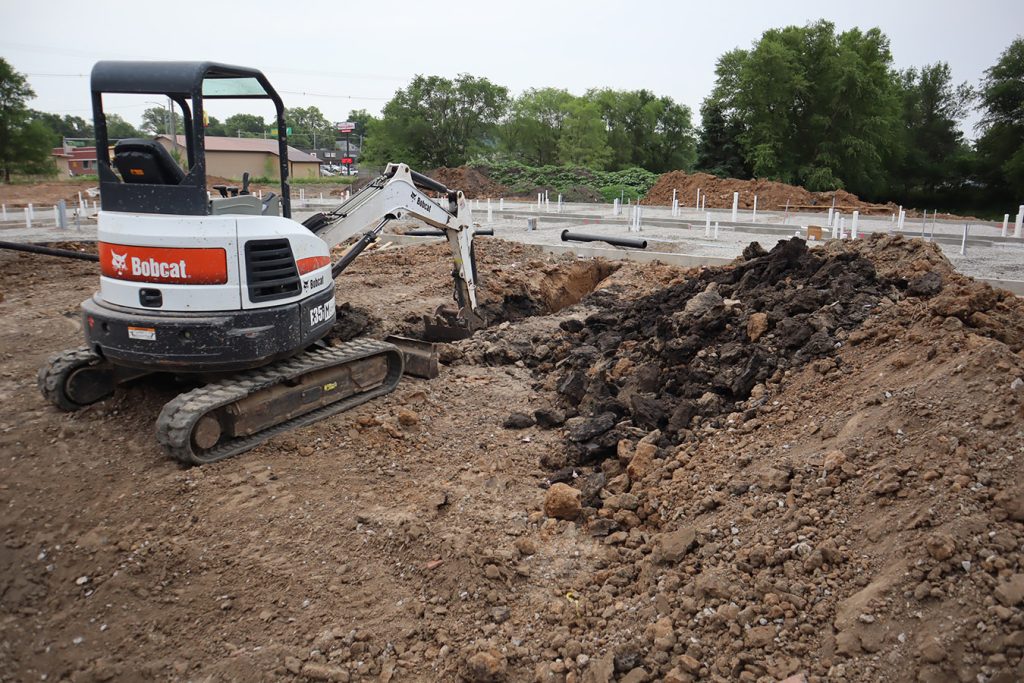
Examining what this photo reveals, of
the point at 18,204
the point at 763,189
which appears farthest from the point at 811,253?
the point at 18,204

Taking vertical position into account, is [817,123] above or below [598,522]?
above

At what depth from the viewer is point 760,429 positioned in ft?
17.6

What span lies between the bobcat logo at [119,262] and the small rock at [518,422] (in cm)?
333

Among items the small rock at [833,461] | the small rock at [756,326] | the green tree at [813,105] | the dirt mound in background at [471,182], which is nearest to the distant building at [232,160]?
the dirt mound in background at [471,182]

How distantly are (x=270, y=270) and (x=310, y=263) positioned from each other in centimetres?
50

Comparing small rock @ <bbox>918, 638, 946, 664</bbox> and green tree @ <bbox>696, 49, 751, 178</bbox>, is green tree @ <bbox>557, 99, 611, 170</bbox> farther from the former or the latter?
small rock @ <bbox>918, 638, 946, 664</bbox>

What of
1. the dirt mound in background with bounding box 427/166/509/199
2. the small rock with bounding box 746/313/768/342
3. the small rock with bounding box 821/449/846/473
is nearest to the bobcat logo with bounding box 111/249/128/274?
the small rock with bounding box 821/449/846/473

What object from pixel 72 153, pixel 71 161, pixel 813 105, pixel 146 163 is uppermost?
pixel 813 105

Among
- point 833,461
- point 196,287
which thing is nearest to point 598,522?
point 833,461

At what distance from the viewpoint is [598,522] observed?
4.82m

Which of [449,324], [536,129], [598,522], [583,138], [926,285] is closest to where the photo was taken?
[598,522]

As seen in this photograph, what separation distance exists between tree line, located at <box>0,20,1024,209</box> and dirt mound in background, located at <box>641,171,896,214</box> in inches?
388

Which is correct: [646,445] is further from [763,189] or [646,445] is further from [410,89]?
[410,89]

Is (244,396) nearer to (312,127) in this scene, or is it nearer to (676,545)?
(676,545)
